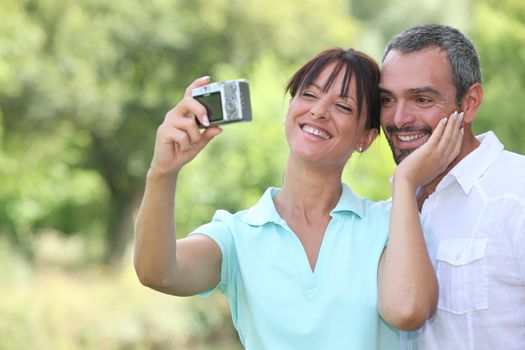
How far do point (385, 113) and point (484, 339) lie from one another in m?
0.79

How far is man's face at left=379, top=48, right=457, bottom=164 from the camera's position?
9.62 feet

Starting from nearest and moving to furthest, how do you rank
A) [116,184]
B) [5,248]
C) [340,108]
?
[340,108]
[5,248]
[116,184]

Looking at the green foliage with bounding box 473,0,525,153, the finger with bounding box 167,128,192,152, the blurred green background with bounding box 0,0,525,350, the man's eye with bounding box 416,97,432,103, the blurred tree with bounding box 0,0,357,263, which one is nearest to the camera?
the finger with bounding box 167,128,192,152

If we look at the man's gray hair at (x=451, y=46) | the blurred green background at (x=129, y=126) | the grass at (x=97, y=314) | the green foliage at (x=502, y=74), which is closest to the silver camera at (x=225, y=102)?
the man's gray hair at (x=451, y=46)

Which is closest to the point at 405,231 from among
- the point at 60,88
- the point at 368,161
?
the point at 368,161

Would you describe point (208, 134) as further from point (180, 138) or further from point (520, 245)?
point (520, 245)

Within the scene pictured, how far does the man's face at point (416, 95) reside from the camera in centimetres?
293

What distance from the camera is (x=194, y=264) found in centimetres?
264

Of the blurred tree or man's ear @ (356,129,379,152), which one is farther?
the blurred tree

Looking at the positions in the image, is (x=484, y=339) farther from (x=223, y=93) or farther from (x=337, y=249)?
(x=223, y=93)

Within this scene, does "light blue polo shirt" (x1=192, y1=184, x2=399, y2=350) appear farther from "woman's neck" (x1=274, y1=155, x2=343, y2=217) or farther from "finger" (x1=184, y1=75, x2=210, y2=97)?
"finger" (x1=184, y1=75, x2=210, y2=97)

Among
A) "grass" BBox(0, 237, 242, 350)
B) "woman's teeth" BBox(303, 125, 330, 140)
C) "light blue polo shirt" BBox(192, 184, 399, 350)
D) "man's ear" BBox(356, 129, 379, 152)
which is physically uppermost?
"woman's teeth" BBox(303, 125, 330, 140)

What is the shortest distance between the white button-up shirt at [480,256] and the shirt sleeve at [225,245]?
577mm

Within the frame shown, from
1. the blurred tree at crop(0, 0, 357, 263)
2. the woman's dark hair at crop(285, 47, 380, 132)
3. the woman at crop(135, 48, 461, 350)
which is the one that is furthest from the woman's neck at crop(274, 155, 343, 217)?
the blurred tree at crop(0, 0, 357, 263)
